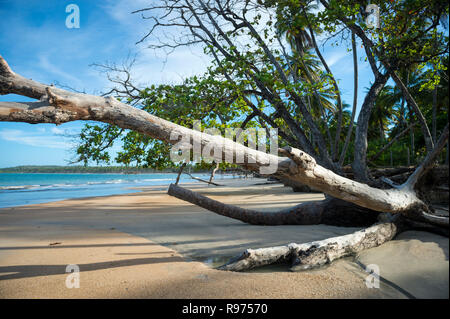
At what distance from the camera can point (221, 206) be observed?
5168 millimetres

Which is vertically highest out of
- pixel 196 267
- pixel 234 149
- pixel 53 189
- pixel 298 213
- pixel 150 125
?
pixel 150 125

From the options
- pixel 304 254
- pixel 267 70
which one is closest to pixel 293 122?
pixel 267 70

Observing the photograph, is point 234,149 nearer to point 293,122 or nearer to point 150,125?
point 150,125

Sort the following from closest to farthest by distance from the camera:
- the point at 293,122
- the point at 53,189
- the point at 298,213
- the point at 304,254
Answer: the point at 304,254 < the point at 298,213 < the point at 293,122 < the point at 53,189

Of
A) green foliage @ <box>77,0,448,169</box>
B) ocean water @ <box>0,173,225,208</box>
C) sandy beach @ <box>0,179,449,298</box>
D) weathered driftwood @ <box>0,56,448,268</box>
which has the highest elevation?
green foliage @ <box>77,0,448,169</box>

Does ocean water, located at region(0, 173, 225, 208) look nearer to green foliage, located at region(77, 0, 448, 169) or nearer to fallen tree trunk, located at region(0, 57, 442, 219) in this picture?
green foliage, located at region(77, 0, 448, 169)

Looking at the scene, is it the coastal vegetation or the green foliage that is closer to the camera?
the coastal vegetation

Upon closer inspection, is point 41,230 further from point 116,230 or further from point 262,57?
point 262,57

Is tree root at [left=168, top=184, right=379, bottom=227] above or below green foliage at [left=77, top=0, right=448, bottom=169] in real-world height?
below

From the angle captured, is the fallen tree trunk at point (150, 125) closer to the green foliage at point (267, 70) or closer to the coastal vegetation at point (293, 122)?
the coastal vegetation at point (293, 122)

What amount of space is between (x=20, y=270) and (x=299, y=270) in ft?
10.2

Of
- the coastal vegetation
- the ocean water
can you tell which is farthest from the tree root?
the ocean water

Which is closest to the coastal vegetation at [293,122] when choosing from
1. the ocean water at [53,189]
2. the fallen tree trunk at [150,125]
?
the fallen tree trunk at [150,125]
